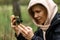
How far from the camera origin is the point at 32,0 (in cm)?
521

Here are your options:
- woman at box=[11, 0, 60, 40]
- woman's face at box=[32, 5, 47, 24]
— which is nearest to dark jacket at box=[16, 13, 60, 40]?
woman at box=[11, 0, 60, 40]

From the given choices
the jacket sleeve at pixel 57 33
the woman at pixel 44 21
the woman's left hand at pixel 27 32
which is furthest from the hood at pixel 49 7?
the woman's left hand at pixel 27 32

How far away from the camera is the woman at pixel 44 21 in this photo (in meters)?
4.91

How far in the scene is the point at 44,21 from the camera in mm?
5086

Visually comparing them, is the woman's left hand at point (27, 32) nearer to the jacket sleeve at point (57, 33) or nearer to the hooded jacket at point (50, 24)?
the hooded jacket at point (50, 24)

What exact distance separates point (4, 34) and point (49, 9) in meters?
2.81

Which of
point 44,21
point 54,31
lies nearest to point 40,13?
point 44,21

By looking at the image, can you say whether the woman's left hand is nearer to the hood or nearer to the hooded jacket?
the hooded jacket

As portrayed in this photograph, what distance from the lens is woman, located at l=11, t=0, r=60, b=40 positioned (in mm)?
4910

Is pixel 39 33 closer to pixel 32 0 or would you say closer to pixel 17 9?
pixel 32 0

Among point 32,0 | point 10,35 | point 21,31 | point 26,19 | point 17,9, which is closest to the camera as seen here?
point 21,31

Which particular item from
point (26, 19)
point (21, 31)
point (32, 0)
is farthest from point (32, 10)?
point (26, 19)

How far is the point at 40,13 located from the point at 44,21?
0.11m

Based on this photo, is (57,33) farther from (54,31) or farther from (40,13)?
(40,13)
